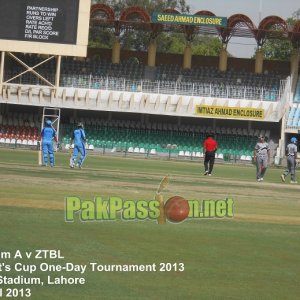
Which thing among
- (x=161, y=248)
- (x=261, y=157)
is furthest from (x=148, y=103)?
(x=161, y=248)

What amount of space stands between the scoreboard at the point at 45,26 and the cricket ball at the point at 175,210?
132ft

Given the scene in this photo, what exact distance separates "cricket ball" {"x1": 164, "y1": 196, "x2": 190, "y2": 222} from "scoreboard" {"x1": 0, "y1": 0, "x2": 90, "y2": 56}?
4020 centimetres

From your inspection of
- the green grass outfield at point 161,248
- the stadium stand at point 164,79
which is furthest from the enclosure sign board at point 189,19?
the green grass outfield at point 161,248

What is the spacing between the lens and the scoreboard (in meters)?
54.3

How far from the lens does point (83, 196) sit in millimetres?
18734

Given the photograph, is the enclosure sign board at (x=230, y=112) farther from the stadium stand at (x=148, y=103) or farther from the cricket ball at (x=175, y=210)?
the cricket ball at (x=175, y=210)

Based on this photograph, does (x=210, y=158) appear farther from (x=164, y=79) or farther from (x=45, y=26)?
(x=164, y=79)

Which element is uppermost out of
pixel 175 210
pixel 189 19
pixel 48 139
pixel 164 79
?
pixel 189 19

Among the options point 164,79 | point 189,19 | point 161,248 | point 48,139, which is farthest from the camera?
point 164,79

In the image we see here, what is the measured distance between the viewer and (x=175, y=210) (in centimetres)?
1502

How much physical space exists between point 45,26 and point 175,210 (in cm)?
4124

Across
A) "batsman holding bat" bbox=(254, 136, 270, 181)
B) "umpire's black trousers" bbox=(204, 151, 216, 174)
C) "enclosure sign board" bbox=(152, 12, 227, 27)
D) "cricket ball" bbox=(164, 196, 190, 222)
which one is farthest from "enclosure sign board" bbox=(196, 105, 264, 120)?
"cricket ball" bbox=(164, 196, 190, 222)

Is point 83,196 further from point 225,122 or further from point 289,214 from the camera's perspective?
point 225,122

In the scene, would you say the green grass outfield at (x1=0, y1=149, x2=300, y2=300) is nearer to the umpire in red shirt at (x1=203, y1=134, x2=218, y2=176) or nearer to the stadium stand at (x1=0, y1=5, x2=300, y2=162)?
the umpire in red shirt at (x1=203, y1=134, x2=218, y2=176)
